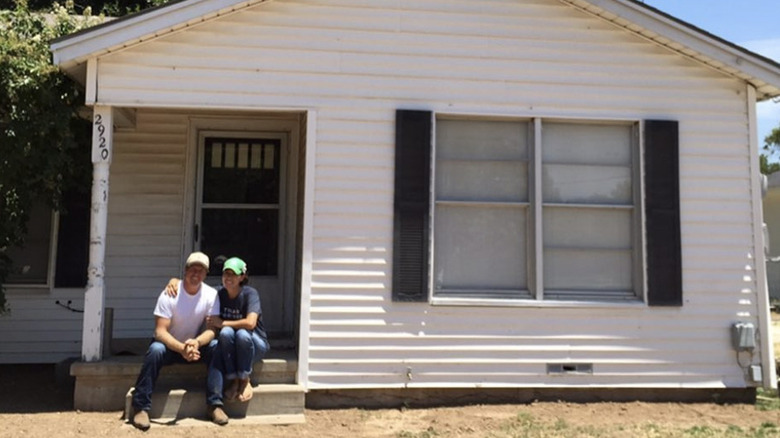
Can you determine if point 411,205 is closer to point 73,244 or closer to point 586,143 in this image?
point 586,143

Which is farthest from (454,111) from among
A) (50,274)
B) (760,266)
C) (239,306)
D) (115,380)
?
(50,274)

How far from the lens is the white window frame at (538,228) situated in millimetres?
5695

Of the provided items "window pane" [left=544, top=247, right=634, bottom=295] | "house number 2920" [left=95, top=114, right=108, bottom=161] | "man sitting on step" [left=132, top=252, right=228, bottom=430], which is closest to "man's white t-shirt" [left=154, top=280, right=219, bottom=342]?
"man sitting on step" [left=132, top=252, right=228, bottom=430]

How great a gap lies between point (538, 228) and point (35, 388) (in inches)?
204

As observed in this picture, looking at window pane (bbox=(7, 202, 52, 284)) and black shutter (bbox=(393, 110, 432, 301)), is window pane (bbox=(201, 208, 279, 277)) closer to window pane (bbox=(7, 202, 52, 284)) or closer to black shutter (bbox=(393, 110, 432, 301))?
window pane (bbox=(7, 202, 52, 284))

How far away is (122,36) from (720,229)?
228 inches

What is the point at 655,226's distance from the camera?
579 cm

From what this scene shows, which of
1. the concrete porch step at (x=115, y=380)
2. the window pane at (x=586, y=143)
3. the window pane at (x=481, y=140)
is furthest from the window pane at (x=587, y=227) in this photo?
the concrete porch step at (x=115, y=380)

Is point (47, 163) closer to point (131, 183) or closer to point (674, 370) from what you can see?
point (131, 183)

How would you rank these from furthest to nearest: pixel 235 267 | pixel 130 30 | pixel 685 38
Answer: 1. pixel 685 38
2. pixel 130 30
3. pixel 235 267

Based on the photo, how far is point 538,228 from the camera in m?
5.80

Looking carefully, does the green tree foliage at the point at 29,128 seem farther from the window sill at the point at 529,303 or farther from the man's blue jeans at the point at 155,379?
the window sill at the point at 529,303

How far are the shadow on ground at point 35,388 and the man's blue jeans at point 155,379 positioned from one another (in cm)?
94

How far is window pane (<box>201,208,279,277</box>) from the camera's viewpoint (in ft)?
22.8
